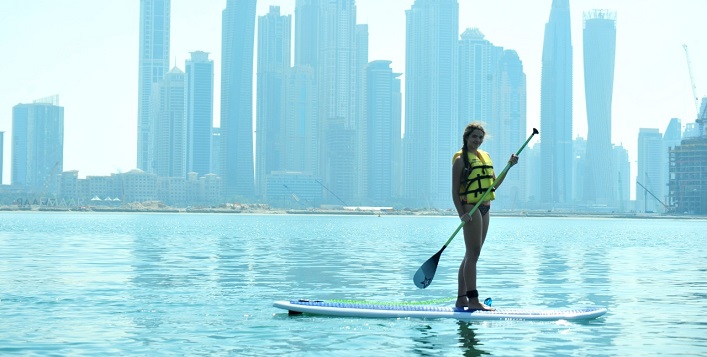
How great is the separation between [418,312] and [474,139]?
3.07 m

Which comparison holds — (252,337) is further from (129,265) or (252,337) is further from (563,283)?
(129,265)

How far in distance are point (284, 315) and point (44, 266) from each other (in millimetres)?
15825

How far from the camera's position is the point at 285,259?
1491 inches

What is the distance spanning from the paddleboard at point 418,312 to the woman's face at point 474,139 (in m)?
2.73

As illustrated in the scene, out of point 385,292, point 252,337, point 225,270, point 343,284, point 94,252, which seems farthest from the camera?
point 94,252

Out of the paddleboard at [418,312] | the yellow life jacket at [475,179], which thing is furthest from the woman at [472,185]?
the paddleboard at [418,312]

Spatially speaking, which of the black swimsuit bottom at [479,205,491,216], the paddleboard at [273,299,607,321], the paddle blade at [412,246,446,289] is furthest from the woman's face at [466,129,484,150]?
the paddleboard at [273,299,607,321]

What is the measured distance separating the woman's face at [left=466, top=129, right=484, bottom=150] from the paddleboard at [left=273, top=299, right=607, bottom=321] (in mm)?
2730

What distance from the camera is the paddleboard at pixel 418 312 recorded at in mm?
17281

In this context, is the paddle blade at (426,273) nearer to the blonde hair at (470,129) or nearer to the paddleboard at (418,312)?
the paddleboard at (418,312)

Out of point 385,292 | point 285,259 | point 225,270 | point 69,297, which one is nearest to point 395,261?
point 285,259

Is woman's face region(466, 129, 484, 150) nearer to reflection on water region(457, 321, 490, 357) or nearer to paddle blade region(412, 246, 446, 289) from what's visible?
paddle blade region(412, 246, 446, 289)

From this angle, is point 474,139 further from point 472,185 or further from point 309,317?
point 309,317

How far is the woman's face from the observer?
659 inches
